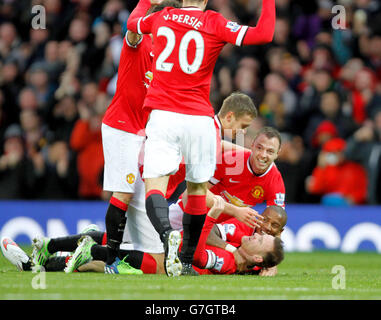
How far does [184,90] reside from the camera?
20.8ft

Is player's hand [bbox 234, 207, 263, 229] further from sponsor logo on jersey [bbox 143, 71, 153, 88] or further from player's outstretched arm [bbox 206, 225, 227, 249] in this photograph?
sponsor logo on jersey [bbox 143, 71, 153, 88]

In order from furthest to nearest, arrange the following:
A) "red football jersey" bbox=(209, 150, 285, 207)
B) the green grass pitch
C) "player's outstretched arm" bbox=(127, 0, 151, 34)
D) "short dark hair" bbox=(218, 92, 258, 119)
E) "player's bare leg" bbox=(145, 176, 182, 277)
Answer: "red football jersey" bbox=(209, 150, 285, 207), "short dark hair" bbox=(218, 92, 258, 119), "player's outstretched arm" bbox=(127, 0, 151, 34), "player's bare leg" bbox=(145, 176, 182, 277), the green grass pitch

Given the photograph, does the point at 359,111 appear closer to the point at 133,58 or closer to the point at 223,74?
the point at 223,74

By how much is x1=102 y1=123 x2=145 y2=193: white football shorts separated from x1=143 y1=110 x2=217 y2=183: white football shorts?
982 mm

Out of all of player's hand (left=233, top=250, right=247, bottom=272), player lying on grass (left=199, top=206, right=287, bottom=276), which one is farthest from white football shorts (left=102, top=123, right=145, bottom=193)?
player's hand (left=233, top=250, right=247, bottom=272)

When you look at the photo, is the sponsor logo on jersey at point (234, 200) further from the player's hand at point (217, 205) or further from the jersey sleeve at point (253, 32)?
the jersey sleeve at point (253, 32)

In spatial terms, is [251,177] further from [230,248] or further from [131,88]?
[131,88]

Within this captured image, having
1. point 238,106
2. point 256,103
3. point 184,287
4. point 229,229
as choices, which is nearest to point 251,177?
point 229,229

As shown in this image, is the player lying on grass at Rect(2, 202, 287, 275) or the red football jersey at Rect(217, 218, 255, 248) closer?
the player lying on grass at Rect(2, 202, 287, 275)

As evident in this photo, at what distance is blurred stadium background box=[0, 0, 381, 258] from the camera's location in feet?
41.4

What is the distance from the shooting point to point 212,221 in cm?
725

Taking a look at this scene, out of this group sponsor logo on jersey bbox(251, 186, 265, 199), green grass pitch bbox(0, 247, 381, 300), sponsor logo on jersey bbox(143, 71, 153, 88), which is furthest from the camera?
sponsor logo on jersey bbox(251, 186, 265, 199)
